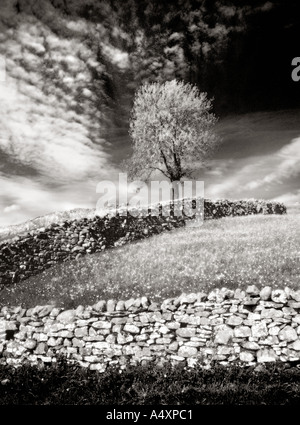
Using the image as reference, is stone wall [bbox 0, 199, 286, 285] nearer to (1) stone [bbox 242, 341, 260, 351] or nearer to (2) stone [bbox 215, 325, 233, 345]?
(2) stone [bbox 215, 325, 233, 345]

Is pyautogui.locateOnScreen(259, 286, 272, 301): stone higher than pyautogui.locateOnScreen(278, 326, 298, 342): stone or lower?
higher

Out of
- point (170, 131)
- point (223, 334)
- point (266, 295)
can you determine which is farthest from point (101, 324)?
point (170, 131)

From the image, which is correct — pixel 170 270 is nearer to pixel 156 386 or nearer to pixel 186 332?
pixel 186 332

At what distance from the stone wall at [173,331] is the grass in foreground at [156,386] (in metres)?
0.64

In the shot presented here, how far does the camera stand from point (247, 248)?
18.0m

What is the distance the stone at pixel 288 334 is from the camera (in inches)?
392

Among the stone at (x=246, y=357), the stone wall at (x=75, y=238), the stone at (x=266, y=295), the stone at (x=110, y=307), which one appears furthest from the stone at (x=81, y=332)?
the stone wall at (x=75, y=238)

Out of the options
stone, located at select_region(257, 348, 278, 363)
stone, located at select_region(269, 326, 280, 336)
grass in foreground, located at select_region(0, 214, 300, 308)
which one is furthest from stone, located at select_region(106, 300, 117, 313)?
stone, located at select_region(269, 326, 280, 336)

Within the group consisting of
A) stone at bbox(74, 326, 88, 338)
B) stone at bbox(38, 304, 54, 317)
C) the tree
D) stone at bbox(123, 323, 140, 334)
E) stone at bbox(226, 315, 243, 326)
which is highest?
the tree

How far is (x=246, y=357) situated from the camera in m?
10.0

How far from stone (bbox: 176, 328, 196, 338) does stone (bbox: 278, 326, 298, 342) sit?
2.81m

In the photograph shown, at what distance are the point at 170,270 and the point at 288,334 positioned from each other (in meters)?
6.93

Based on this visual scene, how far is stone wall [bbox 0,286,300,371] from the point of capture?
1019cm
